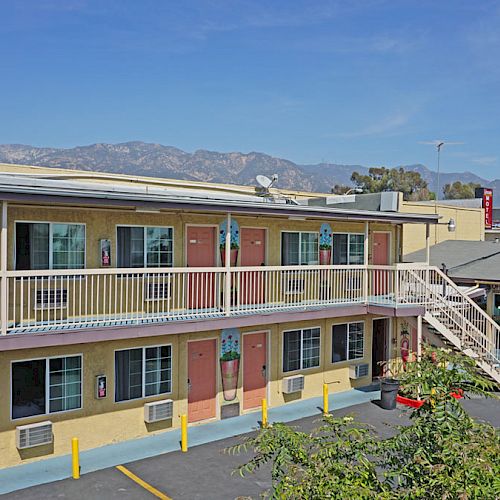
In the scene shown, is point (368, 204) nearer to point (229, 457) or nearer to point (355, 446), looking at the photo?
point (229, 457)

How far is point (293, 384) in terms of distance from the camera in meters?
18.6

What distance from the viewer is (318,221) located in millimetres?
19734

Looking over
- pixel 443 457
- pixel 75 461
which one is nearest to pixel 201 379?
pixel 75 461

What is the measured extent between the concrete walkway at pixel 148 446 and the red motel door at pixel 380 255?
369cm

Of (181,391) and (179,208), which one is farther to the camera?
(181,391)

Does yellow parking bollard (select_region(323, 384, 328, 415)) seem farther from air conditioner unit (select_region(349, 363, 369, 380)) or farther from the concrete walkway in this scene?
air conditioner unit (select_region(349, 363, 369, 380))

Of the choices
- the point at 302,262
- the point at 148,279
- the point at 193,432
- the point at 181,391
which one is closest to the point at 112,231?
the point at 148,279

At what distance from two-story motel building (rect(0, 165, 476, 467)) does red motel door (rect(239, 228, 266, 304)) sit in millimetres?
46

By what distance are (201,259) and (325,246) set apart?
4.87 metres

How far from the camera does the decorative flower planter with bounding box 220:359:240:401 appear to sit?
17.2 metres

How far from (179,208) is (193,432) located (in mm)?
5974

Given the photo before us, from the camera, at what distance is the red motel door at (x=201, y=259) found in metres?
16.7

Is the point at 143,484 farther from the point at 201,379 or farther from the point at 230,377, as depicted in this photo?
the point at 230,377

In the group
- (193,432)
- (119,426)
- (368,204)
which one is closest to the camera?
(119,426)
